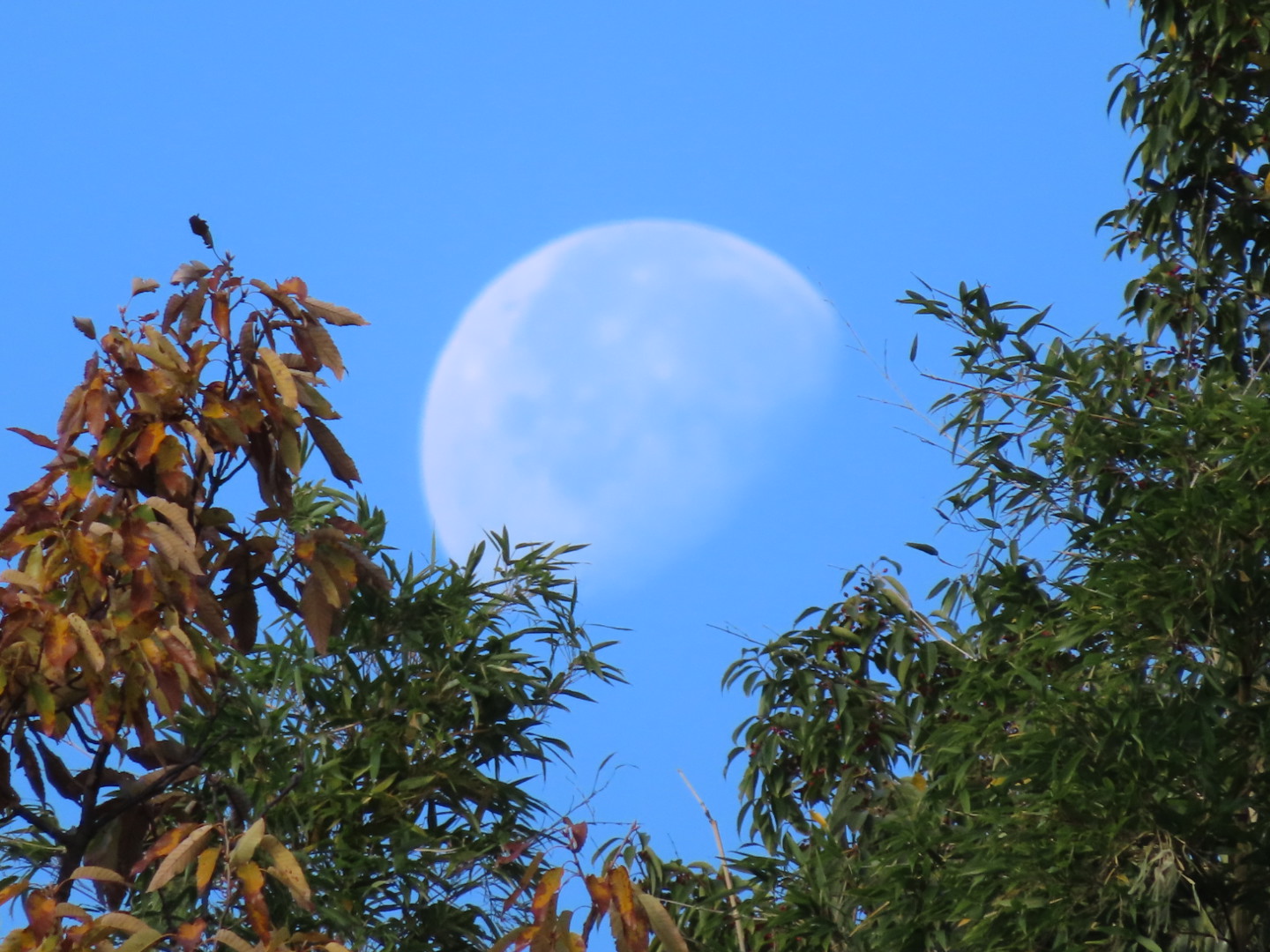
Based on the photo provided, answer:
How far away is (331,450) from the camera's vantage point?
2.04 metres

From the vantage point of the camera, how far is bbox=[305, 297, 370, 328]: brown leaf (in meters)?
2.03

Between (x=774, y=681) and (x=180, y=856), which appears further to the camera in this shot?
(x=774, y=681)

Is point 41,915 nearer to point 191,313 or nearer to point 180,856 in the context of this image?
point 180,856

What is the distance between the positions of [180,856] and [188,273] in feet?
2.75

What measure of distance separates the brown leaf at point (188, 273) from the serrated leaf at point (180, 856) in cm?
78

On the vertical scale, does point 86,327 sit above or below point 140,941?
above

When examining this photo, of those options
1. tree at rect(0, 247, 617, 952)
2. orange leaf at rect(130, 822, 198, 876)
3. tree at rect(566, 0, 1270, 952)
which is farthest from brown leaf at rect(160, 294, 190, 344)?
tree at rect(566, 0, 1270, 952)

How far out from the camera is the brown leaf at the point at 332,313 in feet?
6.67

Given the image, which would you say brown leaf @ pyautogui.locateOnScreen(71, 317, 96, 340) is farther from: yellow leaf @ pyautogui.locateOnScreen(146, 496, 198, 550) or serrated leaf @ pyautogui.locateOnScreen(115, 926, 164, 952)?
serrated leaf @ pyautogui.locateOnScreen(115, 926, 164, 952)

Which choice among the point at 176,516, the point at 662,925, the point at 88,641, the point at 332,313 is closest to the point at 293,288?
the point at 332,313

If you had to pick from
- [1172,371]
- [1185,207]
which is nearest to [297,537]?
[1172,371]

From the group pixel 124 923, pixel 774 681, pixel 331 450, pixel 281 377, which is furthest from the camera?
pixel 774 681

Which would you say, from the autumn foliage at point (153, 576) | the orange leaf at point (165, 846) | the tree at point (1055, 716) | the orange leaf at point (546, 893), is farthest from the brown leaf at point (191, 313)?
the tree at point (1055, 716)

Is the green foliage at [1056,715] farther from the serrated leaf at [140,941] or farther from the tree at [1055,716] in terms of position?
the serrated leaf at [140,941]
